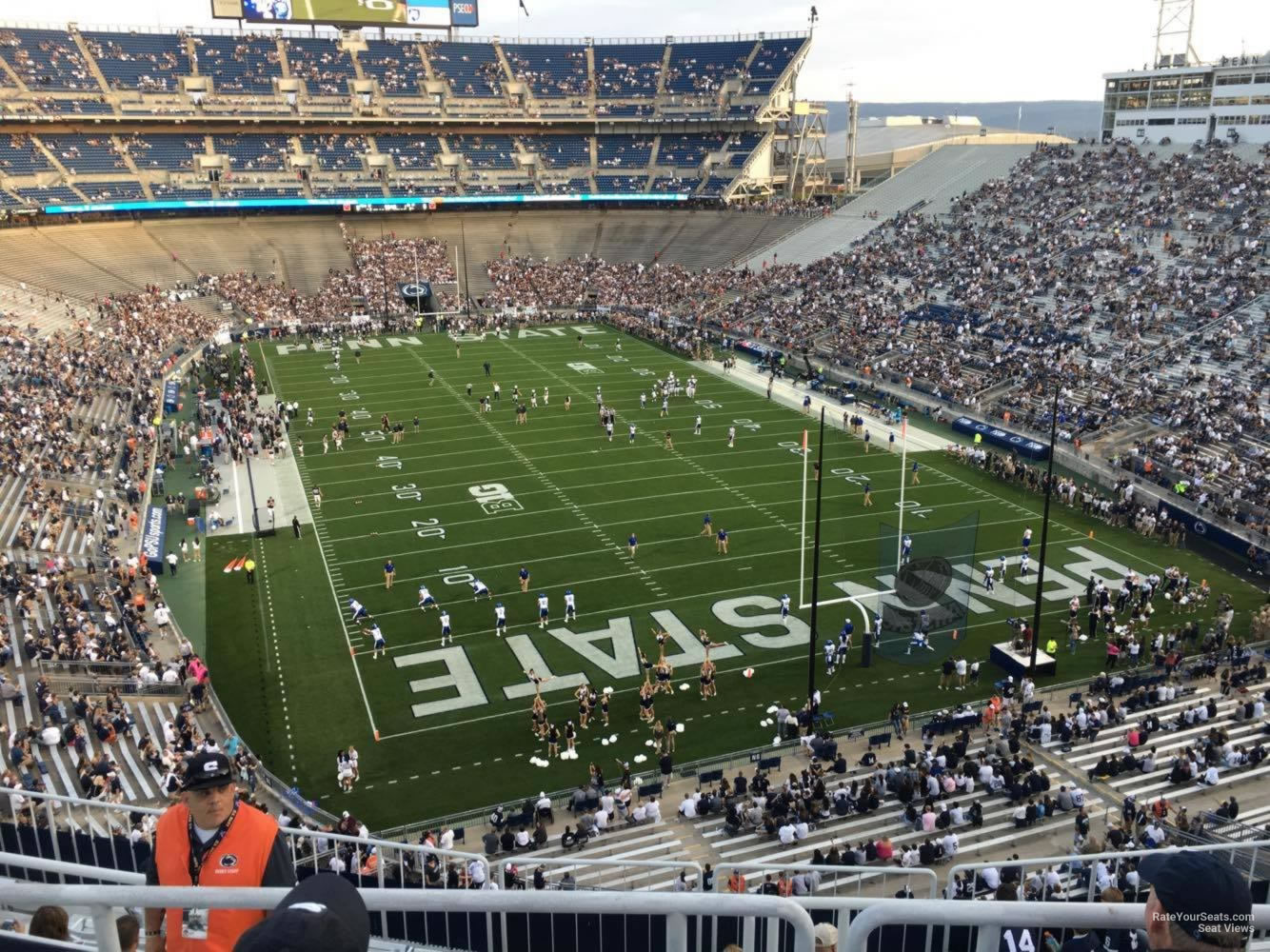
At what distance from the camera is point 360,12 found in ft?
271

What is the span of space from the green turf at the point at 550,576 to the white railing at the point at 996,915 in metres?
15.6

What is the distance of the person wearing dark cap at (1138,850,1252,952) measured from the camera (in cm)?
267

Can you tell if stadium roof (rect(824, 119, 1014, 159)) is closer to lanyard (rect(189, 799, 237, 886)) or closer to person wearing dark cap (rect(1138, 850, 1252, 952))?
lanyard (rect(189, 799, 237, 886))

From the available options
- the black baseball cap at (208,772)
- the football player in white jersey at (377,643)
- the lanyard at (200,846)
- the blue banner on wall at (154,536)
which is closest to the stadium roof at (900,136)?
the blue banner on wall at (154,536)

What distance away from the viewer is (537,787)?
18.1 m

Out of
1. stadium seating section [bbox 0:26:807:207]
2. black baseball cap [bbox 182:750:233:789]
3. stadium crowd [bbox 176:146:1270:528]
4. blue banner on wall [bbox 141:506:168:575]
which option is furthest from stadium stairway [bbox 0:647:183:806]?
stadium seating section [bbox 0:26:807:207]

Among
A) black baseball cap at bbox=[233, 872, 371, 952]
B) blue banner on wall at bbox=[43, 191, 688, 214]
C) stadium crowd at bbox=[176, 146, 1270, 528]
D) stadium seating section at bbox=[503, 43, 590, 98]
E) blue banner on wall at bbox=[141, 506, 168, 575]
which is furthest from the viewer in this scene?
stadium seating section at bbox=[503, 43, 590, 98]

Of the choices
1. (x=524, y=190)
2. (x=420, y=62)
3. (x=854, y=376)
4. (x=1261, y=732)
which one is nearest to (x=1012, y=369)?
(x=854, y=376)

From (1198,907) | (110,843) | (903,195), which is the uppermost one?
(903,195)

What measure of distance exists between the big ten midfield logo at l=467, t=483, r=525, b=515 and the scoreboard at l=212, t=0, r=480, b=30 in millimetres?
63550

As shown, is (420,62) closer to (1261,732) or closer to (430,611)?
(430,611)

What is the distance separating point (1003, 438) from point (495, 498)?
19.2m

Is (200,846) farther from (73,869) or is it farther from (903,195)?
(903,195)

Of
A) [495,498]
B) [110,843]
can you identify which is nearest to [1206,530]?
[495,498]
